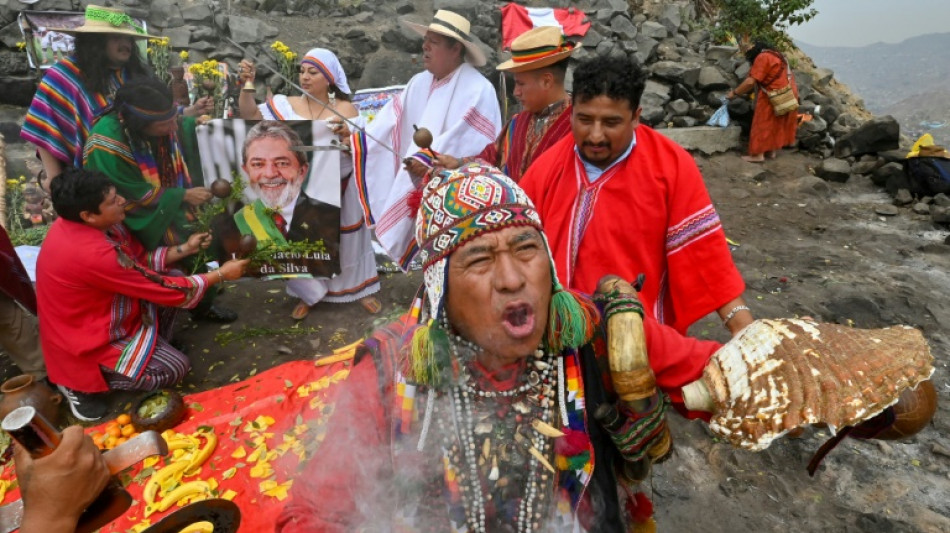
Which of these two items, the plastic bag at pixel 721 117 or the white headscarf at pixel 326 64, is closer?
the white headscarf at pixel 326 64

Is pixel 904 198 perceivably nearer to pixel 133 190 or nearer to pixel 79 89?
pixel 133 190

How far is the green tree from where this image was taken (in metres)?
11.9

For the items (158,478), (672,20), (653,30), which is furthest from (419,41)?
(158,478)

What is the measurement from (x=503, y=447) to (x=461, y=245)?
65 centimetres

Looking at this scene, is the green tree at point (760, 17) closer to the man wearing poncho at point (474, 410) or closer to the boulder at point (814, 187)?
the boulder at point (814, 187)

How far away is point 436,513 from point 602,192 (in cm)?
179

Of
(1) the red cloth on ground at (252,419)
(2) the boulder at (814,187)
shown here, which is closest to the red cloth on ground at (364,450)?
(1) the red cloth on ground at (252,419)

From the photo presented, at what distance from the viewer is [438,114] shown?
454 centimetres

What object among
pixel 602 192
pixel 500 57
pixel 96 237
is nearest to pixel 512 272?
pixel 602 192

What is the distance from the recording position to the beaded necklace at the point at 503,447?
163 cm

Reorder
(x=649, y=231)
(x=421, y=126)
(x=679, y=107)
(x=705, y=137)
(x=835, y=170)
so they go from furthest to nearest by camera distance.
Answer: (x=679, y=107) → (x=705, y=137) → (x=835, y=170) → (x=421, y=126) → (x=649, y=231)

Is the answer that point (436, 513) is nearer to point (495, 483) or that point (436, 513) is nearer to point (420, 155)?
point (495, 483)

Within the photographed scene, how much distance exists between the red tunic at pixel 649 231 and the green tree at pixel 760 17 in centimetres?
1170

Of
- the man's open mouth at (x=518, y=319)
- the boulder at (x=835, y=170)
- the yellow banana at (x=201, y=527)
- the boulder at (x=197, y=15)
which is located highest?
the boulder at (x=197, y=15)
